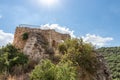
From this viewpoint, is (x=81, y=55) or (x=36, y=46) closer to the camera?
(x=81, y=55)

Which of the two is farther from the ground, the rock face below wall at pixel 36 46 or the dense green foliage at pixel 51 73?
the rock face below wall at pixel 36 46

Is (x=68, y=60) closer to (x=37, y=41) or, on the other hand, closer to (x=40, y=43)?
(x=40, y=43)

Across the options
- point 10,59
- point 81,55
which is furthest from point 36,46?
point 81,55

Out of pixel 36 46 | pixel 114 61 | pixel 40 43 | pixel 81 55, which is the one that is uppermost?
pixel 114 61

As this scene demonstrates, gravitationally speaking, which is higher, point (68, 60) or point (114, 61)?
point (114, 61)

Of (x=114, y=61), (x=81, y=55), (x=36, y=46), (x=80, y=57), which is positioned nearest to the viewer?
(x=80, y=57)

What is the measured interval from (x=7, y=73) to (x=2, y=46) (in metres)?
5.75

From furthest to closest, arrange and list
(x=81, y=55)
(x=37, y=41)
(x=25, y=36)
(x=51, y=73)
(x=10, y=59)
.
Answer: (x=25, y=36)
(x=37, y=41)
(x=10, y=59)
(x=81, y=55)
(x=51, y=73)

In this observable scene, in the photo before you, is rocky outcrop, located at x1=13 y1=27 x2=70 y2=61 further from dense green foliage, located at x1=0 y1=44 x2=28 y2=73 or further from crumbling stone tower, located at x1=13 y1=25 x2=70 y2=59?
dense green foliage, located at x1=0 y1=44 x2=28 y2=73

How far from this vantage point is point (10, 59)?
98.4 ft

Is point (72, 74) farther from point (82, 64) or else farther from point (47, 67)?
point (82, 64)

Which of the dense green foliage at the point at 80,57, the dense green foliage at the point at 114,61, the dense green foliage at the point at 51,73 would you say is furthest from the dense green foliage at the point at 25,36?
the dense green foliage at the point at 114,61

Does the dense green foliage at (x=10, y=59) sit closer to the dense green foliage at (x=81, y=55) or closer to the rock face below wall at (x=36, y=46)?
the rock face below wall at (x=36, y=46)

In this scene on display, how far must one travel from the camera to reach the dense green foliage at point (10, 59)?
29.3 metres
